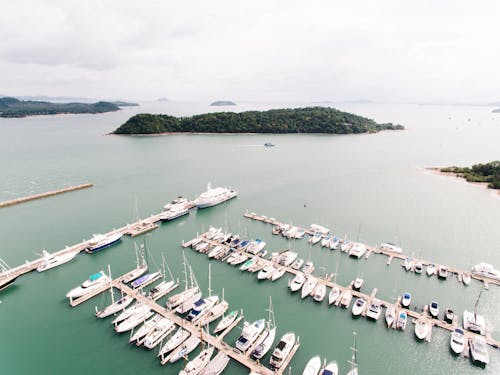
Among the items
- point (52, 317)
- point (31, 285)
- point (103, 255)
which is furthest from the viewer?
point (103, 255)

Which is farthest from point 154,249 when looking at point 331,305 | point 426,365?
point 426,365

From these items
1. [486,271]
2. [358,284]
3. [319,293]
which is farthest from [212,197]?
[486,271]

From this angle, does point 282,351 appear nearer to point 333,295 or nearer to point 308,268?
point 333,295

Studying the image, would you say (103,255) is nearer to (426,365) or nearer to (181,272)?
(181,272)

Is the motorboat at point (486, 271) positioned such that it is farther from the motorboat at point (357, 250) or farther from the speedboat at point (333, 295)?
the speedboat at point (333, 295)

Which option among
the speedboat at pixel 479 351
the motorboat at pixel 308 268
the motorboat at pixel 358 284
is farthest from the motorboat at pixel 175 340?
the speedboat at pixel 479 351

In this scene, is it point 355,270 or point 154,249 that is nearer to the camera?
point 355,270
